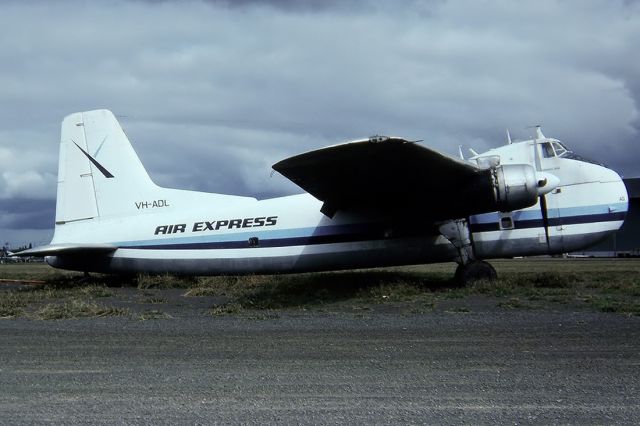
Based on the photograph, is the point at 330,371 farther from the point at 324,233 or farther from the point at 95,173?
the point at 95,173

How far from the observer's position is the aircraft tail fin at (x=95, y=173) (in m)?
18.5

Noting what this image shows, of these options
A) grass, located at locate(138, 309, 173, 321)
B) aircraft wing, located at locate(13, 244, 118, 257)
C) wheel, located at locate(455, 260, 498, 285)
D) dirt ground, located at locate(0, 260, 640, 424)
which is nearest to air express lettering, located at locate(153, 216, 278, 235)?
aircraft wing, located at locate(13, 244, 118, 257)

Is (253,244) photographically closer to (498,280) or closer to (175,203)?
(175,203)

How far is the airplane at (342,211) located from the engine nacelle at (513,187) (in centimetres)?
2

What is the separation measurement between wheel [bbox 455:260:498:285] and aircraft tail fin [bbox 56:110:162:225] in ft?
30.9

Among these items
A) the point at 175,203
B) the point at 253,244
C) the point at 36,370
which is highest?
the point at 175,203

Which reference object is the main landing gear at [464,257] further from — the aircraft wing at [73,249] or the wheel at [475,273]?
the aircraft wing at [73,249]

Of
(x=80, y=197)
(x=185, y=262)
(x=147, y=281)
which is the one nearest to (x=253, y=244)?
(x=185, y=262)

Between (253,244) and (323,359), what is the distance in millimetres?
10120

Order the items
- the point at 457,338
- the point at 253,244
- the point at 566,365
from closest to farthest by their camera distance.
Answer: the point at 566,365
the point at 457,338
the point at 253,244

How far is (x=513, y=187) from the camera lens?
1401 cm

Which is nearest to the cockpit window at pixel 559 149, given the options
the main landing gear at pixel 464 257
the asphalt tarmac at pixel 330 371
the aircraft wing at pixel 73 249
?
the main landing gear at pixel 464 257

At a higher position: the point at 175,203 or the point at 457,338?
the point at 175,203

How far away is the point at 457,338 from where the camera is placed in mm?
8102
